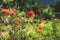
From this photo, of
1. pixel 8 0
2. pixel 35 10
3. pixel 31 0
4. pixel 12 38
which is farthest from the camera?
pixel 31 0

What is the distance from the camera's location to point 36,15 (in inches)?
508

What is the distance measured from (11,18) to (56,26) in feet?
5.19

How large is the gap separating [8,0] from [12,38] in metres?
5.31

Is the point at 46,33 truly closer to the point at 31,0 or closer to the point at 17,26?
the point at 17,26

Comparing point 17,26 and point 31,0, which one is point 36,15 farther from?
point 17,26

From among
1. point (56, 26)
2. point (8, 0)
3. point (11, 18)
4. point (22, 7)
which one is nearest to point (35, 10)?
point (22, 7)

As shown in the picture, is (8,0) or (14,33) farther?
(8,0)

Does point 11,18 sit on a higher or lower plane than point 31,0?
higher

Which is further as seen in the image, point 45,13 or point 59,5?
point 59,5

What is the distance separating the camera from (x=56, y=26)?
8359 mm

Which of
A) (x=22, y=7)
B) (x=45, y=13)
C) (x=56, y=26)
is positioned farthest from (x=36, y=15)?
(x=56, y=26)

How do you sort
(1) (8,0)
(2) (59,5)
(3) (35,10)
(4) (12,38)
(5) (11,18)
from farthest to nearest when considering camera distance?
(2) (59,5) < (3) (35,10) < (1) (8,0) < (5) (11,18) < (4) (12,38)

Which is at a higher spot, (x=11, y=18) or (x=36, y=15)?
(x=11, y=18)

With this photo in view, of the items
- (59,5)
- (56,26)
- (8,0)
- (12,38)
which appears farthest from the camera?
(59,5)
